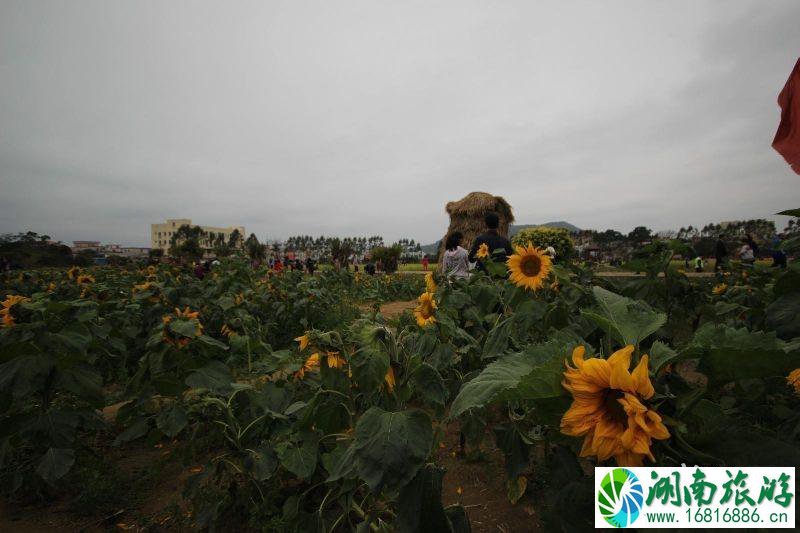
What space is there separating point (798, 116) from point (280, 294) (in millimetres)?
5564

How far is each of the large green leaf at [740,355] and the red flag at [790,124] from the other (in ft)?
5.02

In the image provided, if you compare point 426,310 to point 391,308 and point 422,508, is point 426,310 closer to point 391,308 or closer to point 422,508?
point 422,508

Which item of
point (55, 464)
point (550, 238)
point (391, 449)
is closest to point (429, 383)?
point (391, 449)

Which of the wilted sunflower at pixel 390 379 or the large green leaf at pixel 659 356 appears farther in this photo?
the wilted sunflower at pixel 390 379

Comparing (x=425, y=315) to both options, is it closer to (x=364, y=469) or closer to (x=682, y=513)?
(x=364, y=469)

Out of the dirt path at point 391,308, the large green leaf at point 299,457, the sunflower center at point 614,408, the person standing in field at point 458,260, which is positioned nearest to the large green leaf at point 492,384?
the sunflower center at point 614,408

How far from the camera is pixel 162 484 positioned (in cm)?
225

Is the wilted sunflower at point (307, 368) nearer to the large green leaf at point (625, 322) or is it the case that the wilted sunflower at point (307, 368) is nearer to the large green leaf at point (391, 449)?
the large green leaf at point (391, 449)

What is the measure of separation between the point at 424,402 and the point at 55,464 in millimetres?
1917

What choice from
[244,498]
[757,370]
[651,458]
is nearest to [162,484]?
[244,498]

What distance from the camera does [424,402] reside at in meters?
1.47

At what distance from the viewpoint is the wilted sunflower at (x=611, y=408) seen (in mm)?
617

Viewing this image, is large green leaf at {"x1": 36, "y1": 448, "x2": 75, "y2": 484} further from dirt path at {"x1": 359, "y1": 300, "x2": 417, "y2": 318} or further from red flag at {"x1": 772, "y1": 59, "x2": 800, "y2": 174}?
dirt path at {"x1": 359, "y1": 300, "x2": 417, "y2": 318}

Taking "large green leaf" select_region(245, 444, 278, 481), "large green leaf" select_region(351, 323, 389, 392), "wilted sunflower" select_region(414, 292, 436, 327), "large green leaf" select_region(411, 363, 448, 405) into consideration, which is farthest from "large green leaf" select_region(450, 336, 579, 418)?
"wilted sunflower" select_region(414, 292, 436, 327)
